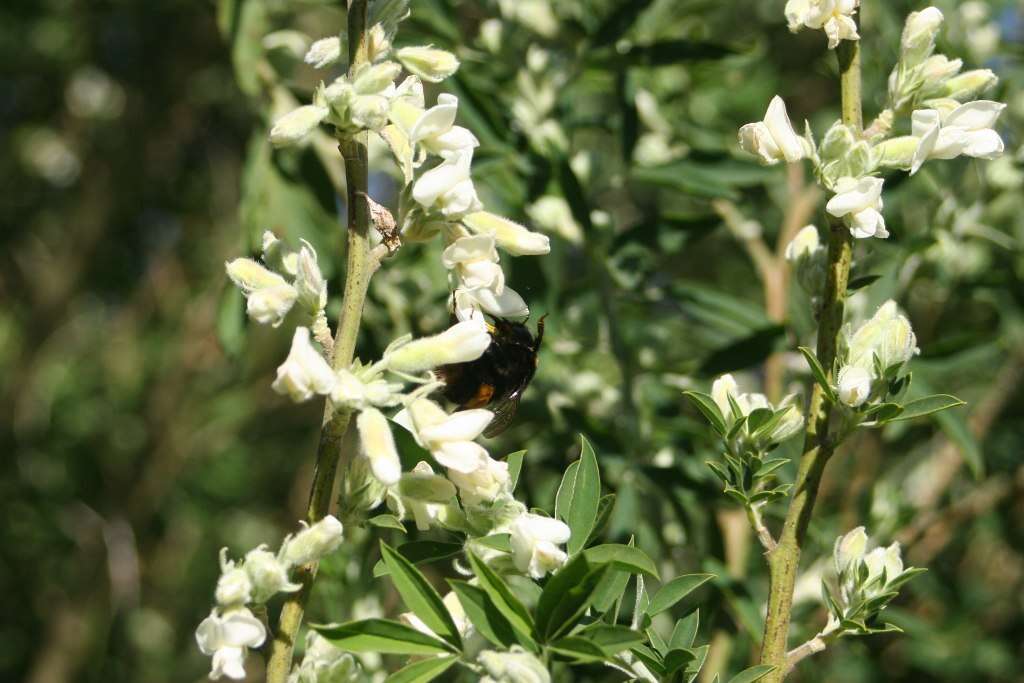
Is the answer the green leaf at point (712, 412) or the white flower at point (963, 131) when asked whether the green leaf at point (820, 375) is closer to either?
the green leaf at point (712, 412)

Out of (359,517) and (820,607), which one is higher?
(359,517)

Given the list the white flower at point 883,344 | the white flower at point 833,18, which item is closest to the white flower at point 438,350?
the white flower at point 883,344

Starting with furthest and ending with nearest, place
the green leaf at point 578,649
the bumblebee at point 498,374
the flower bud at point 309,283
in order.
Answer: the bumblebee at point 498,374, the flower bud at point 309,283, the green leaf at point 578,649

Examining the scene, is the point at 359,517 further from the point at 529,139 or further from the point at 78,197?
the point at 78,197

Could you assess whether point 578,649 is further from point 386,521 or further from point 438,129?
point 438,129

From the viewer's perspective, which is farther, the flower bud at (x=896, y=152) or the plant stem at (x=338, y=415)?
the flower bud at (x=896, y=152)

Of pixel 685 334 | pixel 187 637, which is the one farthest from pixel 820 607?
pixel 187 637
